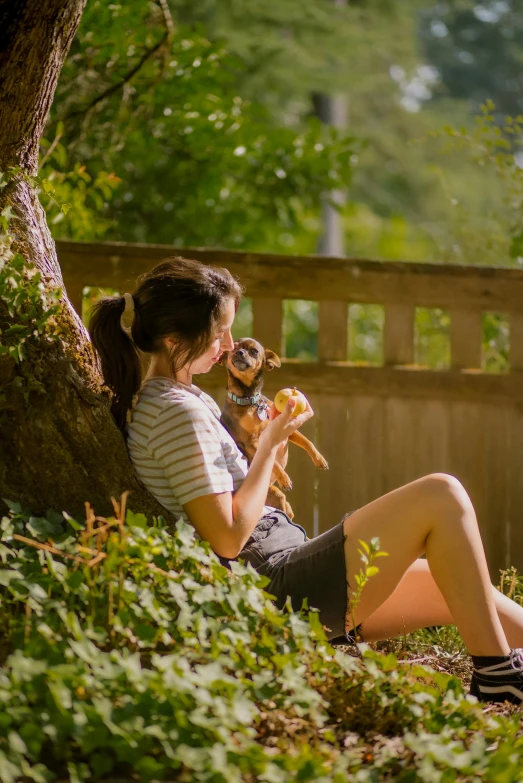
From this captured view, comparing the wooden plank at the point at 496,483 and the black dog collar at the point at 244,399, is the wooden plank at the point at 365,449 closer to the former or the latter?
the wooden plank at the point at 496,483

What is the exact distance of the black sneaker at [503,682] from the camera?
2523mm

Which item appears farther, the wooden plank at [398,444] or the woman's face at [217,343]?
the wooden plank at [398,444]

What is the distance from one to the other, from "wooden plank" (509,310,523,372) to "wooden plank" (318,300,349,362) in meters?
0.83

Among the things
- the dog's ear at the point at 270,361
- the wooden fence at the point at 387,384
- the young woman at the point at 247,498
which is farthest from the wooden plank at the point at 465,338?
the young woman at the point at 247,498

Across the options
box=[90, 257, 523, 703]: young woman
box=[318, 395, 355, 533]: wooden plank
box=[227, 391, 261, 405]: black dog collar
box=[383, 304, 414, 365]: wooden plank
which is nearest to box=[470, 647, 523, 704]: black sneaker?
box=[90, 257, 523, 703]: young woman

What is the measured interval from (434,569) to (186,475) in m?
0.77

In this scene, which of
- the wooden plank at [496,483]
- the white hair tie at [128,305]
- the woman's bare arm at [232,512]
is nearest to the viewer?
the woman's bare arm at [232,512]

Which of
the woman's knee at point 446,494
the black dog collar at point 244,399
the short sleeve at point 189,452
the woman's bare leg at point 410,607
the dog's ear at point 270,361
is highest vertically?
the dog's ear at point 270,361

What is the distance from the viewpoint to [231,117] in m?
6.05

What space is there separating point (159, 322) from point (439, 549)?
106 cm

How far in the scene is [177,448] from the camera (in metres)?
2.49

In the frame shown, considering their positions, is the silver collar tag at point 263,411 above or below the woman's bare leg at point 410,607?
above

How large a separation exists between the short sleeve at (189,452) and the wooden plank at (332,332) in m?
1.78

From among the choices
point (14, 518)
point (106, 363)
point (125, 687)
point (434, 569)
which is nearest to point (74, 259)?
point (106, 363)
